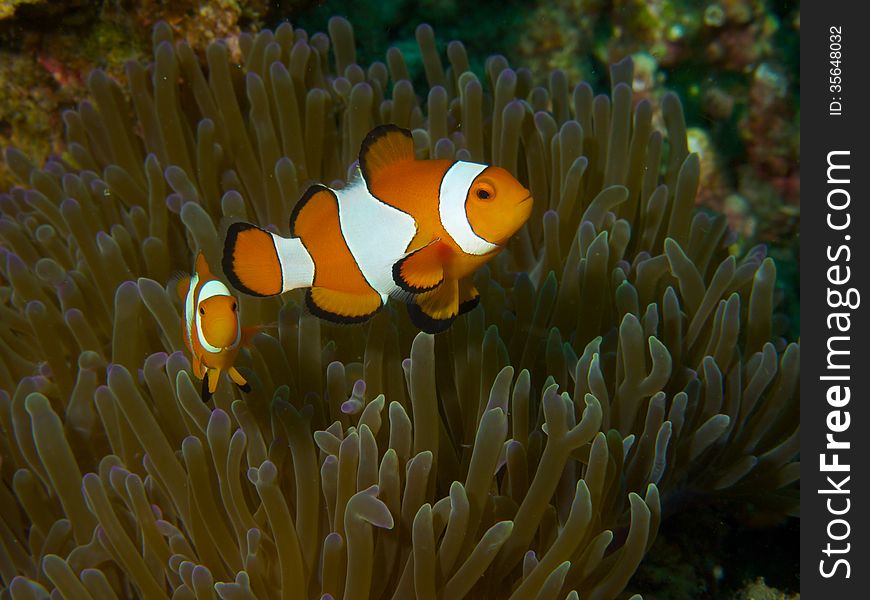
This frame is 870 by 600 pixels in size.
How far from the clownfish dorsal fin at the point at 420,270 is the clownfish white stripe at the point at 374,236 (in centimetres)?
6

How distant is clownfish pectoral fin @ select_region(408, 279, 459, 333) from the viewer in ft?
4.19

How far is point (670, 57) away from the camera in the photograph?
362cm

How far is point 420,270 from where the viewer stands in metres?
1.21

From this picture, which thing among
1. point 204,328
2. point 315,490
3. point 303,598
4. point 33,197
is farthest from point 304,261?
point 33,197

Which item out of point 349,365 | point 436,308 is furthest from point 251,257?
point 349,365

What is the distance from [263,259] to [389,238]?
240mm

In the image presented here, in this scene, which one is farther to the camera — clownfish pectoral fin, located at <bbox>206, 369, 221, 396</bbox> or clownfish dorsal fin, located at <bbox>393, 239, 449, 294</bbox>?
clownfish pectoral fin, located at <bbox>206, 369, 221, 396</bbox>

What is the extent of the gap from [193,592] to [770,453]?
4.82 ft

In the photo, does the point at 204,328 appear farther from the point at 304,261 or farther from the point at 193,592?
the point at 193,592

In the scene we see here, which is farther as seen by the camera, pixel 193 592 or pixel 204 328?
pixel 193 592

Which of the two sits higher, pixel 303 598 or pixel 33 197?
pixel 33 197

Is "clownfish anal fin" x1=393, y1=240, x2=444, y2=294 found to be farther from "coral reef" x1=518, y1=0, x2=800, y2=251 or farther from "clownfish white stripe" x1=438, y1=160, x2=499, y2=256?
"coral reef" x1=518, y1=0, x2=800, y2=251

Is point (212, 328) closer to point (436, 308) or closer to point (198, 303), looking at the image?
point (198, 303)

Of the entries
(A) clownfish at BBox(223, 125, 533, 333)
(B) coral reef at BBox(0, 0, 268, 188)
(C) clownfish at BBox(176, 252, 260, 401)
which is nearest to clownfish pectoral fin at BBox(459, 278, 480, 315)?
(A) clownfish at BBox(223, 125, 533, 333)
